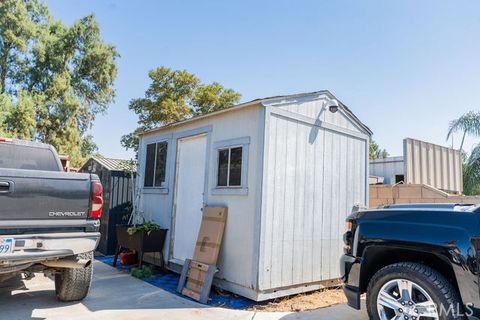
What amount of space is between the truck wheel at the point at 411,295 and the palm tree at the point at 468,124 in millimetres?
8953

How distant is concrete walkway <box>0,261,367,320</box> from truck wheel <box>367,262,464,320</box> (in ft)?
3.49

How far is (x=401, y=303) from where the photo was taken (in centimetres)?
306

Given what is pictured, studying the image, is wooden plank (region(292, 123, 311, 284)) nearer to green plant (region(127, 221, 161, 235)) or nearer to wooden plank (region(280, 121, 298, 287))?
wooden plank (region(280, 121, 298, 287))

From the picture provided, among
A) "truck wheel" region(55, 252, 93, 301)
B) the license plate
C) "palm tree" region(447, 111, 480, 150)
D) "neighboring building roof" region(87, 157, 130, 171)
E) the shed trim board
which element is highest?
"palm tree" region(447, 111, 480, 150)

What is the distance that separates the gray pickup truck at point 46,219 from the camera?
335 cm

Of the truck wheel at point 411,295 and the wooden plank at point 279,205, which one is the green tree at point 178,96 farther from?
the truck wheel at point 411,295

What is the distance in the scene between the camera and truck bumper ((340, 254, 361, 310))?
346 centimetres

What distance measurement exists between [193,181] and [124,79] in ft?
55.5

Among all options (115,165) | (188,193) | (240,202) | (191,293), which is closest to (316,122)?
(240,202)

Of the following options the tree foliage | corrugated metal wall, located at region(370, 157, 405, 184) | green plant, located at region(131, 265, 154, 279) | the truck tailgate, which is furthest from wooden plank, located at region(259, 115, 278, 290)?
the tree foliage

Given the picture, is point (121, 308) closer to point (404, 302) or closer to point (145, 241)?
point (145, 241)

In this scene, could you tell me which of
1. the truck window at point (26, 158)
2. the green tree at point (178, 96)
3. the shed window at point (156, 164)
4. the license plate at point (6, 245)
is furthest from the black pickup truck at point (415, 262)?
the green tree at point (178, 96)

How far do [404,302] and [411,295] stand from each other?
0.09m

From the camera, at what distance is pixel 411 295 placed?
3021 millimetres
